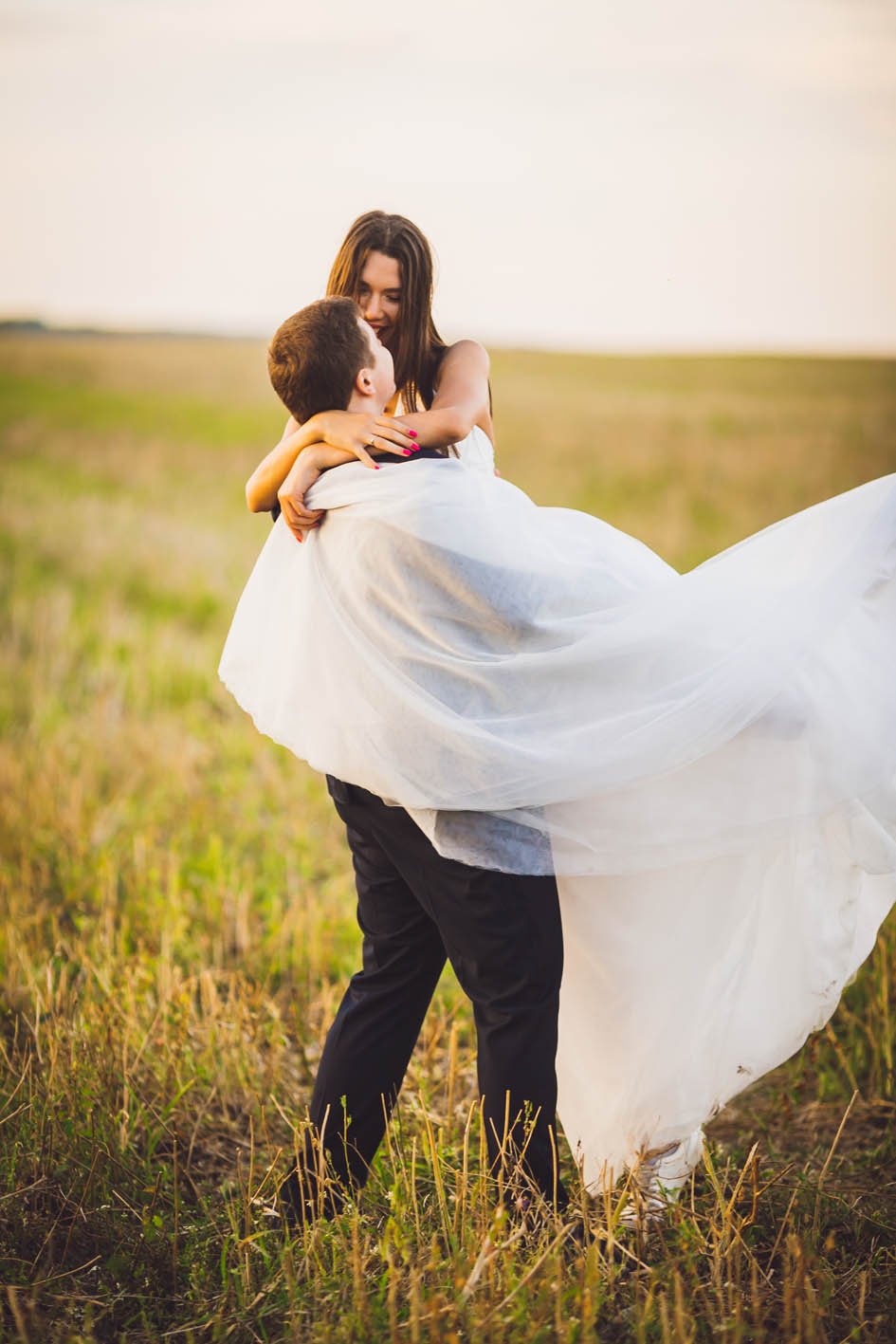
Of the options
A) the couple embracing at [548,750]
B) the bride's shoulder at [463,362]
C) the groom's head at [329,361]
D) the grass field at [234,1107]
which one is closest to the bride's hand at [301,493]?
the couple embracing at [548,750]

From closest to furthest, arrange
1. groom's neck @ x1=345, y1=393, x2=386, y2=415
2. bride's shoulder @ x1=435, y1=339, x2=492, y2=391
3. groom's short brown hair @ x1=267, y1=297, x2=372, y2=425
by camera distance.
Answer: groom's short brown hair @ x1=267, y1=297, x2=372, y2=425, groom's neck @ x1=345, y1=393, x2=386, y2=415, bride's shoulder @ x1=435, y1=339, x2=492, y2=391

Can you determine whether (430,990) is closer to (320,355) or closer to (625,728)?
(625,728)

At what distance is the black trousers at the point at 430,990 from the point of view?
248 centimetres

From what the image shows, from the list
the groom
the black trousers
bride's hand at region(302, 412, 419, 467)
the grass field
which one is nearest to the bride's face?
the groom

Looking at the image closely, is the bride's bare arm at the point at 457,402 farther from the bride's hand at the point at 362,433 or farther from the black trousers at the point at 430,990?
the black trousers at the point at 430,990

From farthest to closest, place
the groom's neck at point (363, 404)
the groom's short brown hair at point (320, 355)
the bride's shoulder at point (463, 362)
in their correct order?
1. the bride's shoulder at point (463, 362)
2. the groom's neck at point (363, 404)
3. the groom's short brown hair at point (320, 355)

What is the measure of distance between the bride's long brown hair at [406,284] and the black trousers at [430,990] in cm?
114

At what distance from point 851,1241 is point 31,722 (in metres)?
6.24

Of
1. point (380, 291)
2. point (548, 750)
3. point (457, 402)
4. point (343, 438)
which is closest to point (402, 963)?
point (548, 750)

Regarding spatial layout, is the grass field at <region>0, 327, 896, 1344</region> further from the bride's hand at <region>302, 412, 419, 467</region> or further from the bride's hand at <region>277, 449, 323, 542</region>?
the bride's hand at <region>302, 412, 419, 467</region>

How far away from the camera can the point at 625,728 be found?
2502 mm

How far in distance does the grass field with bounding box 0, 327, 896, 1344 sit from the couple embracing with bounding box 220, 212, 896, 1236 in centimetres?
21

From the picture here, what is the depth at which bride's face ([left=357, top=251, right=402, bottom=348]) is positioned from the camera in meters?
2.92

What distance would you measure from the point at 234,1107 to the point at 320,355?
2.51m
